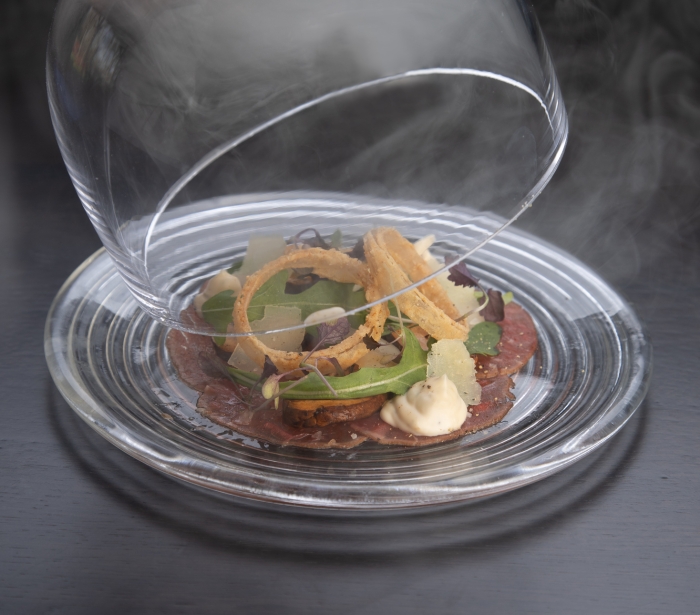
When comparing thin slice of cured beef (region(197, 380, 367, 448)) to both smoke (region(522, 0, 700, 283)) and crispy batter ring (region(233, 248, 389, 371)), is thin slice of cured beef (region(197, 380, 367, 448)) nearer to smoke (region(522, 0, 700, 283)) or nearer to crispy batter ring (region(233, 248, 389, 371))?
crispy batter ring (region(233, 248, 389, 371))

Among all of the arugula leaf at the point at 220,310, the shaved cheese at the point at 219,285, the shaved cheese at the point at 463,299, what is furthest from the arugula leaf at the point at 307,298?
the shaved cheese at the point at 463,299

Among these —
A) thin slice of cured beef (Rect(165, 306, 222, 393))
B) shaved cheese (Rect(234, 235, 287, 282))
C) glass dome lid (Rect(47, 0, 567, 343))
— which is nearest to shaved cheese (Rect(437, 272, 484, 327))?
glass dome lid (Rect(47, 0, 567, 343))

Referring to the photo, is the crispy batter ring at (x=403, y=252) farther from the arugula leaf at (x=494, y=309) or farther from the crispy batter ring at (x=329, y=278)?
the arugula leaf at (x=494, y=309)

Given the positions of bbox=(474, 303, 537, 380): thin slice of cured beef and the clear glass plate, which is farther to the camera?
bbox=(474, 303, 537, 380): thin slice of cured beef

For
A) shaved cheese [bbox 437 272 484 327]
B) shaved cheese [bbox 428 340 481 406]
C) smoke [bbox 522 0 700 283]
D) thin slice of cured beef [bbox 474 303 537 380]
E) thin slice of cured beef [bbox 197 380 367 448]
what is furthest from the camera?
smoke [bbox 522 0 700 283]

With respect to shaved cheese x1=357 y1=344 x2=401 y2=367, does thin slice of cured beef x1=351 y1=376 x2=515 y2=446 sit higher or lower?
lower

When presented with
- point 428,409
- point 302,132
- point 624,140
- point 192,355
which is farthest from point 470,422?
point 624,140

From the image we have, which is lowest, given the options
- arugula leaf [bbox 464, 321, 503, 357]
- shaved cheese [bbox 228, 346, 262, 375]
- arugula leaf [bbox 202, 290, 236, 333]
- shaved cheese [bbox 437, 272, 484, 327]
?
shaved cheese [bbox 228, 346, 262, 375]
